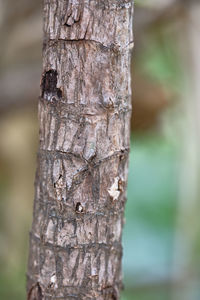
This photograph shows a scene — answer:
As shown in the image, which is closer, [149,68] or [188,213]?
[188,213]

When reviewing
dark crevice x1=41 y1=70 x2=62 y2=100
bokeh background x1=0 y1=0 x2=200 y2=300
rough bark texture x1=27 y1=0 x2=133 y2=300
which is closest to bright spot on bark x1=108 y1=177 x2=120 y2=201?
rough bark texture x1=27 y1=0 x2=133 y2=300

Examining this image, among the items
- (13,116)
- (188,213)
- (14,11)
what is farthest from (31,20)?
(188,213)

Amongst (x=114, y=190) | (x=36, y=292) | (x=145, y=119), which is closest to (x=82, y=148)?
(x=114, y=190)

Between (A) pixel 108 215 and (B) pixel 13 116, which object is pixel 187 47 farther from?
(A) pixel 108 215

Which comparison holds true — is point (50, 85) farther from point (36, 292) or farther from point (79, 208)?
point (36, 292)

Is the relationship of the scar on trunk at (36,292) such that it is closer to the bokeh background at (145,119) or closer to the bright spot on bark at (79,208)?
the bright spot on bark at (79,208)
